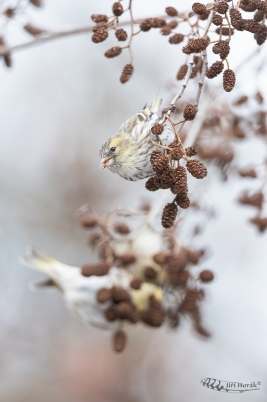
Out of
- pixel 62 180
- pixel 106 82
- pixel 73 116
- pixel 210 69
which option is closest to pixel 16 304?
pixel 62 180

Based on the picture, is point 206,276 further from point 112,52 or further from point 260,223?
point 112,52

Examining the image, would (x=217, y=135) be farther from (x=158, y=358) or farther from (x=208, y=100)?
(x=158, y=358)

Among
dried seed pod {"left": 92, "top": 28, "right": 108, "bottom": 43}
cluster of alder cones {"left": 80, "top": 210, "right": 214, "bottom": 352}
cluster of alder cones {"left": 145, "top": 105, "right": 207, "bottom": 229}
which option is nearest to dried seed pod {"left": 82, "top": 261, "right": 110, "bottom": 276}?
cluster of alder cones {"left": 80, "top": 210, "right": 214, "bottom": 352}

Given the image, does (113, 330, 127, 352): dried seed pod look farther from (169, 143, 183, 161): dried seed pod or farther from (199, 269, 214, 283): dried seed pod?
(169, 143, 183, 161): dried seed pod

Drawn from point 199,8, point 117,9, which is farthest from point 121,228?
point 199,8

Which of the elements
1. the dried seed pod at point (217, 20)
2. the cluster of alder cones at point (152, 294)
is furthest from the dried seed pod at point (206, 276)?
the dried seed pod at point (217, 20)

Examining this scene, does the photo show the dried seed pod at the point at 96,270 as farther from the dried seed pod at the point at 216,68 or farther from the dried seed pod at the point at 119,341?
the dried seed pod at the point at 216,68
